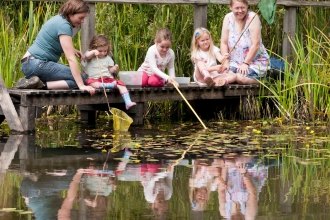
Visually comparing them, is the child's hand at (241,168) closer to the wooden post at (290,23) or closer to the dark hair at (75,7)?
the dark hair at (75,7)

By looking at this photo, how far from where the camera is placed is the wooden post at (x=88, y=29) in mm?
8859

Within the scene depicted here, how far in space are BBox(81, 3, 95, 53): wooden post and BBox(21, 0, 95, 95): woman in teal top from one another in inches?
23.6

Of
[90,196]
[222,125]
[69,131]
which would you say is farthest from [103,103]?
[90,196]

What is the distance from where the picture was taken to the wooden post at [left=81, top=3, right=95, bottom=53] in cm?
886

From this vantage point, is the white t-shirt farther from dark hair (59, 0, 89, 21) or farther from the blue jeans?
dark hair (59, 0, 89, 21)

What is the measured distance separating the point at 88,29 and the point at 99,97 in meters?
0.94

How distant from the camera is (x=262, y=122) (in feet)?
29.1

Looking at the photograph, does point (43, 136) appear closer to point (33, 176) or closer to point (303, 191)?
point (33, 176)

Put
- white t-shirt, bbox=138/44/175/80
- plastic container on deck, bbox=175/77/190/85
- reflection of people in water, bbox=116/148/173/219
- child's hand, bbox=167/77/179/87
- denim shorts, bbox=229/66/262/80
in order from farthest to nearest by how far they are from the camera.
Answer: denim shorts, bbox=229/66/262/80
plastic container on deck, bbox=175/77/190/85
white t-shirt, bbox=138/44/175/80
child's hand, bbox=167/77/179/87
reflection of people in water, bbox=116/148/173/219

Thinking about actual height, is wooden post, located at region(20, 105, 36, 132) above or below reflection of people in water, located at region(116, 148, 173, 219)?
above

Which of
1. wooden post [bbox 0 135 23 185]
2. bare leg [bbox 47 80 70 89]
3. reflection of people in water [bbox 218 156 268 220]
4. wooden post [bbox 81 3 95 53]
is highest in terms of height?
wooden post [bbox 81 3 95 53]

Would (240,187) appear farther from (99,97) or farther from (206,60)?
(206,60)

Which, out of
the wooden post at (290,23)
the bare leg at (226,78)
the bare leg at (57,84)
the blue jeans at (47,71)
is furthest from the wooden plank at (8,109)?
the wooden post at (290,23)

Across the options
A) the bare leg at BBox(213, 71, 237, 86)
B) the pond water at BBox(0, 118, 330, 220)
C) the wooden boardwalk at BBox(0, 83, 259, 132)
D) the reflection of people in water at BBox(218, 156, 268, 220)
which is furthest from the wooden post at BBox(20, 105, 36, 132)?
the reflection of people in water at BBox(218, 156, 268, 220)
